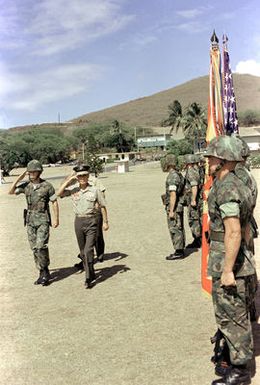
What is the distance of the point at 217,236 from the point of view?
3.81 m

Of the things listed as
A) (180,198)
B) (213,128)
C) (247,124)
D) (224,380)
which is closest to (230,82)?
(213,128)

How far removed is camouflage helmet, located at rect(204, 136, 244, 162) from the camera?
3666 mm

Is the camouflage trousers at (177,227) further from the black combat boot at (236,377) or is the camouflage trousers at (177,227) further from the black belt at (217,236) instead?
the black combat boot at (236,377)

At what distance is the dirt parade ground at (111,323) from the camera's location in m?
4.16

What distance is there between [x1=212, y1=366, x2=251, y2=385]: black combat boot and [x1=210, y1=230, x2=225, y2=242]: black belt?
3.19 ft

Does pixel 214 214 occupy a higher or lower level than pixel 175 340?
higher

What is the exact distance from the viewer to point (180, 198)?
815 centimetres

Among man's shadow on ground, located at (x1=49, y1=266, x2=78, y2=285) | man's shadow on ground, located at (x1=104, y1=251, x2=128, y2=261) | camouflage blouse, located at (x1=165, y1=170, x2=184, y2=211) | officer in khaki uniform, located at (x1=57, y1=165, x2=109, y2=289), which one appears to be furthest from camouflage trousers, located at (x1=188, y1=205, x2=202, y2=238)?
officer in khaki uniform, located at (x1=57, y1=165, x2=109, y2=289)

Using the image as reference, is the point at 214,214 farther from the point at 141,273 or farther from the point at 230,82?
the point at 141,273

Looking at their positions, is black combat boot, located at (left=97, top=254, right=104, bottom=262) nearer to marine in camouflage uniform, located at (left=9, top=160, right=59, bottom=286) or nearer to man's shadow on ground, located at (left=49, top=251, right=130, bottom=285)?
man's shadow on ground, located at (left=49, top=251, right=130, bottom=285)

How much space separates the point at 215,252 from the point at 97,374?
1.42 meters

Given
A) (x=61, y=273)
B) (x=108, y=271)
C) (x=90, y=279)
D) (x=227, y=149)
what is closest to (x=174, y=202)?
(x=108, y=271)

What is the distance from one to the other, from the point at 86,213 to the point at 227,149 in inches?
139

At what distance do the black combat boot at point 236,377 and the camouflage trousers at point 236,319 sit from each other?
8 cm
